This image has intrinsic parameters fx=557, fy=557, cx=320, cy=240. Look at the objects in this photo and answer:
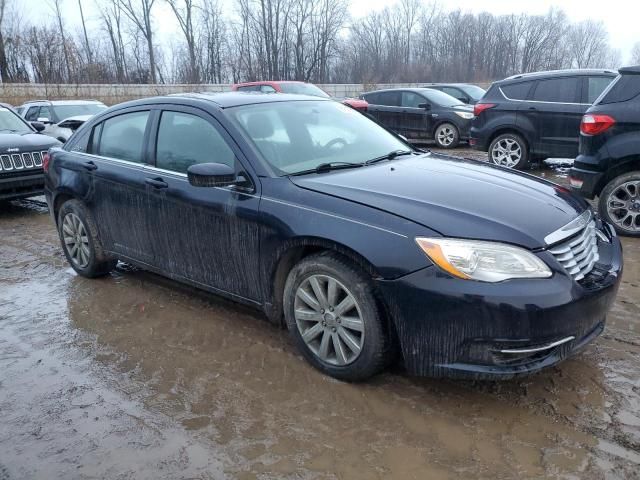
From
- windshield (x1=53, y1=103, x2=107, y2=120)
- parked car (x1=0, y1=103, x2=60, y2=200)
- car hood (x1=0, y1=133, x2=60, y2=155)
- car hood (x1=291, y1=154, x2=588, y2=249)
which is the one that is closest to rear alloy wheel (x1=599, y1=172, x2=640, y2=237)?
car hood (x1=291, y1=154, x2=588, y2=249)

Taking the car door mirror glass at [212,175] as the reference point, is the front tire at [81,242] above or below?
below

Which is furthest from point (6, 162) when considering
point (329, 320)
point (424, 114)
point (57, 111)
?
point (424, 114)

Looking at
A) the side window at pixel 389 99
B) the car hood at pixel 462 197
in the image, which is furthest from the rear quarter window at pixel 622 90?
the side window at pixel 389 99

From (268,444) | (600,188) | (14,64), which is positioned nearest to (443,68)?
(14,64)

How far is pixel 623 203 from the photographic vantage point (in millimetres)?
5723

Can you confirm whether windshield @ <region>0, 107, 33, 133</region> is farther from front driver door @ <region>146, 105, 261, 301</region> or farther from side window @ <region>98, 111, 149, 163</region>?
front driver door @ <region>146, 105, 261, 301</region>

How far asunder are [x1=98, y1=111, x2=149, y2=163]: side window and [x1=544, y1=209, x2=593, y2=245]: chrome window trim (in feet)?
9.92

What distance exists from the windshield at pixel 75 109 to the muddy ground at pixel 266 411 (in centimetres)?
1121

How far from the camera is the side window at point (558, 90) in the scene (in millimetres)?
8766

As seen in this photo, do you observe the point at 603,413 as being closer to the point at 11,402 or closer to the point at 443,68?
the point at 11,402

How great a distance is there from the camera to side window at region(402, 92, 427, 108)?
1382 cm

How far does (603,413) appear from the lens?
2.82 metres

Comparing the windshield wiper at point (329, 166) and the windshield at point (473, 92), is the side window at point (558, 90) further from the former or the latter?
the windshield at point (473, 92)

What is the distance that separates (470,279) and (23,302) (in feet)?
12.5
